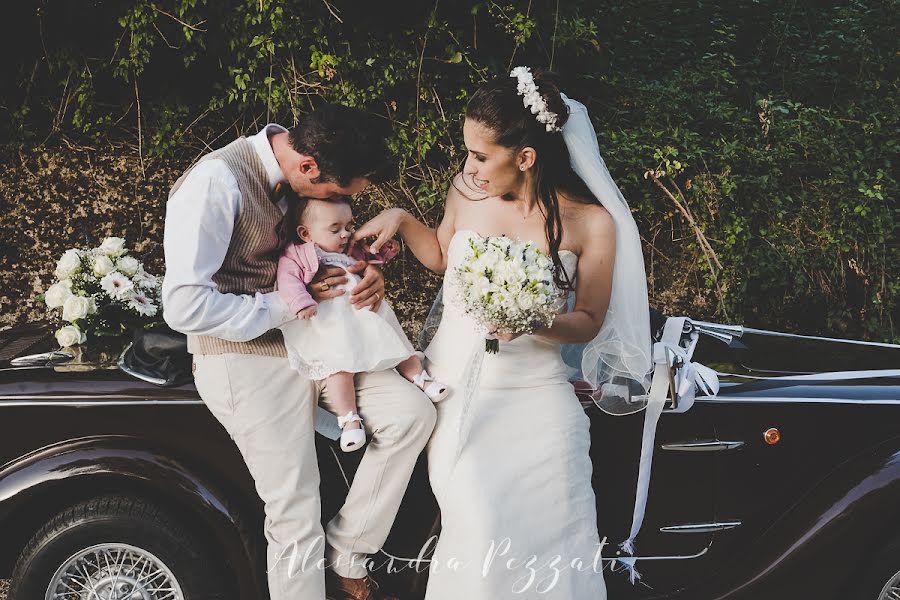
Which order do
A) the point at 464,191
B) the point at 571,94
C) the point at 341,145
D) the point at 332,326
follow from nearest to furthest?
the point at 341,145
the point at 332,326
the point at 464,191
the point at 571,94

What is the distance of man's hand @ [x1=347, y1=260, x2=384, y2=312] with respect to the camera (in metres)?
3.03

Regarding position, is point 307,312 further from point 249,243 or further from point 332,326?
point 249,243

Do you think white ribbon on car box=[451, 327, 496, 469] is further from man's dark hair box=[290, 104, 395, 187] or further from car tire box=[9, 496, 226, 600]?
car tire box=[9, 496, 226, 600]

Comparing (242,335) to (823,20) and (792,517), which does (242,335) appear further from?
(823,20)

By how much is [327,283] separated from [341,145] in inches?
18.9

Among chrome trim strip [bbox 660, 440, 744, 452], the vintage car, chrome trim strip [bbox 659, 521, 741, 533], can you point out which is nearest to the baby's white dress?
the vintage car

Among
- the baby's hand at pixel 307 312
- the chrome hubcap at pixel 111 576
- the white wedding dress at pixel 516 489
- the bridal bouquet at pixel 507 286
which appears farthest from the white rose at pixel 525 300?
the chrome hubcap at pixel 111 576

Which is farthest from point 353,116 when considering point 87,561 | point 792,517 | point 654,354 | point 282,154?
point 792,517

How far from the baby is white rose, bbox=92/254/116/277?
84cm

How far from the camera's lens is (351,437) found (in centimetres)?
289

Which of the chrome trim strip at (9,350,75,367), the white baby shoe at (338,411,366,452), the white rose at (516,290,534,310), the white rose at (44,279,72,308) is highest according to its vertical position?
the white rose at (44,279,72,308)

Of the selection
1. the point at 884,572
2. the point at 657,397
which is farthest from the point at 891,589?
the point at 657,397

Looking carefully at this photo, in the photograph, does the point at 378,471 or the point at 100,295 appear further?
the point at 100,295

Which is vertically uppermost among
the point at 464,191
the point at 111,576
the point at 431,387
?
the point at 464,191
